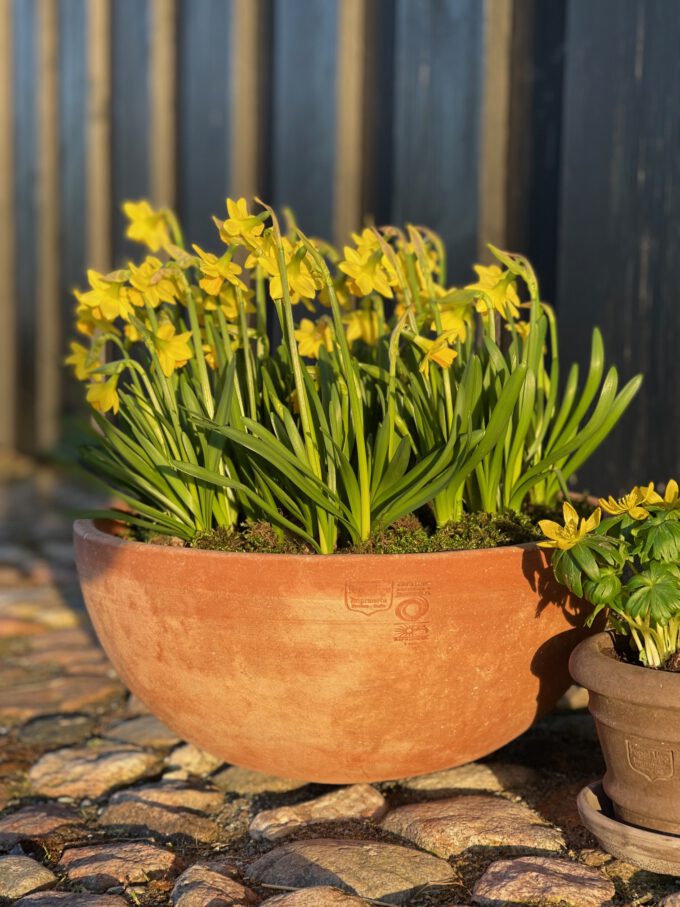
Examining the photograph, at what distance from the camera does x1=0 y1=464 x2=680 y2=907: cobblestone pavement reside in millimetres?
1280

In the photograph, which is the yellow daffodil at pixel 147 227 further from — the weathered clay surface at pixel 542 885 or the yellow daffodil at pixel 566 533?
the weathered clay surface at pixel 542 885

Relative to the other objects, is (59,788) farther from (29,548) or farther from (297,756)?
(29,548)

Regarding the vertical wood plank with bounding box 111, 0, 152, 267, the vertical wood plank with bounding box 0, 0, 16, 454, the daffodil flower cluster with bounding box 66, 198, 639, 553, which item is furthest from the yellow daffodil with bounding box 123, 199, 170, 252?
the vertical wood plank with bounding box 0, 0, 16, 454

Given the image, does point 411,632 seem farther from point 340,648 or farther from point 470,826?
point 470,826

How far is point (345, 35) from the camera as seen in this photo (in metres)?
3.28

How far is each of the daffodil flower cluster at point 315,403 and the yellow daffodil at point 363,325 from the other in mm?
81

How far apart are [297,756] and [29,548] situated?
7.98ft

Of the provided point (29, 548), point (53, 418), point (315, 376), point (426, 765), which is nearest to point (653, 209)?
point (315, 376)

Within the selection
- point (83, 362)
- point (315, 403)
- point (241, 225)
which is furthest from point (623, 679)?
point (83, 362)

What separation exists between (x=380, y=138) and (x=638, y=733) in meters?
2.36

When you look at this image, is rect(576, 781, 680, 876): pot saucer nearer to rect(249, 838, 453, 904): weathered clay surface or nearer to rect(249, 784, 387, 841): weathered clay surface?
rect(249, 838, 453, 904): weathered clay surface

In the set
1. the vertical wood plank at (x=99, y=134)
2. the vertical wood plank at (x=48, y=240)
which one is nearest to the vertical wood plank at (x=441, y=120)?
the vertical wood plank at (x=99, y=134)

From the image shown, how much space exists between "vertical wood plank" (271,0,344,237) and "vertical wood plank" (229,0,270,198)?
0.40 feet

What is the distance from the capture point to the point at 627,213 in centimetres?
231
